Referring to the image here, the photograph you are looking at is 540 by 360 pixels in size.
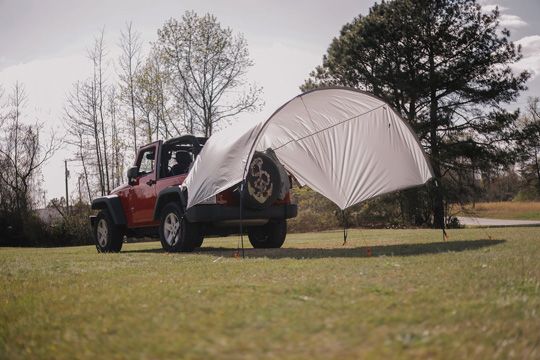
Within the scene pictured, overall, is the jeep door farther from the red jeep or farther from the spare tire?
the spare tire

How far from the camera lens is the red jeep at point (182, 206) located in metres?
10.1

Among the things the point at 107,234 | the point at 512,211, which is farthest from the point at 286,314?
the point at 512,211

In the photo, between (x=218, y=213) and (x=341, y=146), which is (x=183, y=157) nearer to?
(x=218, y=213)

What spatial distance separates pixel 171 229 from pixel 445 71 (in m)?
19.0

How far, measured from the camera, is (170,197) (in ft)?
34.9

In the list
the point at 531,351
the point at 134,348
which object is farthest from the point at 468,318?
the point at 134,348

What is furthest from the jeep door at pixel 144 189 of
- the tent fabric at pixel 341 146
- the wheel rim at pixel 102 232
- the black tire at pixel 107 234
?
the tent fabric at pixel 341 146

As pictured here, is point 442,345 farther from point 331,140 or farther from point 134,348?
point 331,140

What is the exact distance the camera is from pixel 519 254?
6.94 meters

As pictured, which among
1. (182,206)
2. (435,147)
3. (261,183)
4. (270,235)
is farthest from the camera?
(435,147)

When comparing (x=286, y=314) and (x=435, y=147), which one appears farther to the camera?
(x=435, y=147)

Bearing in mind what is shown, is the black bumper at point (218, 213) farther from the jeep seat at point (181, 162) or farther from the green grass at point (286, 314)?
the green grass at point (286, 314)

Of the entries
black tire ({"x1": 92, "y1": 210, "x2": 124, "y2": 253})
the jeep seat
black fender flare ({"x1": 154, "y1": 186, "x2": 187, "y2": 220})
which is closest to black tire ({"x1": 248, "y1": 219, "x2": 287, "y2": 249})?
the jeep seat

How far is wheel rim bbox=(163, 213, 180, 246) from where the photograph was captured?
34.4 feet
